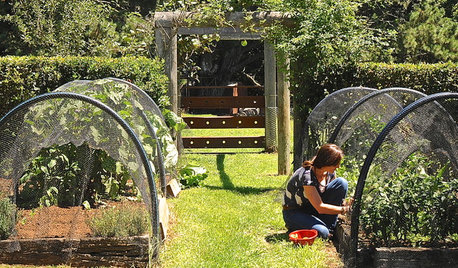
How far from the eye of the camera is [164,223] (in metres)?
7.13

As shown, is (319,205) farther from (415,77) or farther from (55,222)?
(415,77)

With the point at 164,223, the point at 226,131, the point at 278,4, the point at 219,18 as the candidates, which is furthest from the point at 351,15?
the point at 226,131

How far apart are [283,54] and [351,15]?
3.62 feet

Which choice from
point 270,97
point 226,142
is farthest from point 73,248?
point 226,142

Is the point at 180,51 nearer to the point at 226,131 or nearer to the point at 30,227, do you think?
the point at 30,227

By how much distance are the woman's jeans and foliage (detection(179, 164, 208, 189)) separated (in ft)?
12.4

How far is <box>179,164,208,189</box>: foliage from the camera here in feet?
34.7

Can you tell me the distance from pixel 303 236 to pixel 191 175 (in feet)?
14.0

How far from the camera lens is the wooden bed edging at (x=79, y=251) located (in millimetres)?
5934

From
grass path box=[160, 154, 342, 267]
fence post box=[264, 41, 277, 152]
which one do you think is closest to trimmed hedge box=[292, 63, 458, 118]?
grass path box=[160, 154, 342, 267]

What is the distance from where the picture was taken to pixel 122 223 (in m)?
6.02

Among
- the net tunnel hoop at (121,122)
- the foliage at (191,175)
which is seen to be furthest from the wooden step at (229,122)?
the net tunnel hoop at (121,122)

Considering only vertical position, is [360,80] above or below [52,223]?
above

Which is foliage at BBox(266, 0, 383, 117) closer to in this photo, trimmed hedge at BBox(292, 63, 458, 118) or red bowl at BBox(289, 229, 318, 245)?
trimmed hedge at BBox(292, 63, 458, 118)
